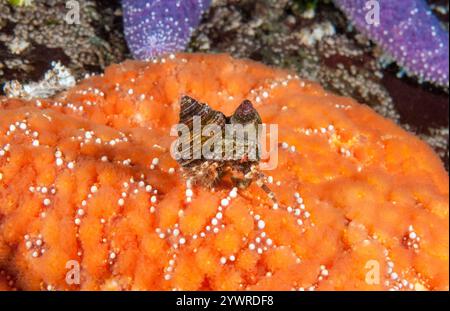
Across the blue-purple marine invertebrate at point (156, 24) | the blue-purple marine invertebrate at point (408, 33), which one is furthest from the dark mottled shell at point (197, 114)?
the blue-purple marine invertebrate at point (408, 33)

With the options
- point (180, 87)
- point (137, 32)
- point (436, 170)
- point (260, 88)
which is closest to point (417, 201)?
point (436, 170)

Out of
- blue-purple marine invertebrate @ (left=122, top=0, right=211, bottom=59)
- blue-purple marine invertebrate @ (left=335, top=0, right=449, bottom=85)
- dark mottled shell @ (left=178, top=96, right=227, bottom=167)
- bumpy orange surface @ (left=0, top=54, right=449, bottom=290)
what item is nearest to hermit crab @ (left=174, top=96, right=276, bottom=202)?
dark mottled shell @ (left=178, top=96, right=227, bottom=167)

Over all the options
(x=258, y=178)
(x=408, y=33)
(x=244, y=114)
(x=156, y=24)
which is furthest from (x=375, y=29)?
(x=244, y=114)

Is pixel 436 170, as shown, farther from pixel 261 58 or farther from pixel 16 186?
pixel 16 186

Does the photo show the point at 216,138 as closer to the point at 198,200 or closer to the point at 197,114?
the point at 197,114

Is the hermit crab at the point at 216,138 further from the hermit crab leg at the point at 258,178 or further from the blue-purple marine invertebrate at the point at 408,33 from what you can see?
the blue-purple marine invertebrate at the point at 408,33
